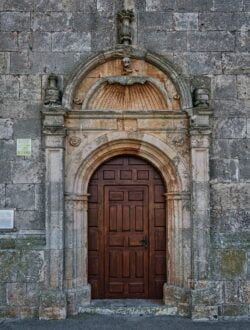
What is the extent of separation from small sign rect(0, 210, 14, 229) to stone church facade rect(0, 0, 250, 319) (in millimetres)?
16

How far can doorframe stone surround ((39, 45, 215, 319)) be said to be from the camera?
505 centimetres

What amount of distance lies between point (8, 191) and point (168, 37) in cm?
329

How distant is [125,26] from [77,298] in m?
4.01

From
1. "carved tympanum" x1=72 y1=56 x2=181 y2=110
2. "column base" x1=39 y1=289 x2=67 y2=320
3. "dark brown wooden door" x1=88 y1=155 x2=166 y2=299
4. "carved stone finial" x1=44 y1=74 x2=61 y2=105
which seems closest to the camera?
"column base" x1=39 y1=289 x2=67 y2=320

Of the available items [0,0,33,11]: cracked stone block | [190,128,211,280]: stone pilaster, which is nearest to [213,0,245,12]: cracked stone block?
[190,128,211,280]: stone pilaster

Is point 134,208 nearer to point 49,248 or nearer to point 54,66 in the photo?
point 49,248

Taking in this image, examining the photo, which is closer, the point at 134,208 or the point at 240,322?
the point at 240,322

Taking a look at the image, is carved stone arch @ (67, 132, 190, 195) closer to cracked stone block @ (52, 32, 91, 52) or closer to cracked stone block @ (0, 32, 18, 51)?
cracked stone block @ (52, 32, 91, 52)

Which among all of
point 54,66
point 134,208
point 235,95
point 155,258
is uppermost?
point 54,66

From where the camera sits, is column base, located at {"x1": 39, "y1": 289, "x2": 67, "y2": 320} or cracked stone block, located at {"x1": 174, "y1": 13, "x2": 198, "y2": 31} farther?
cracked stone block, located at {"x1": 174, "y1": 13, "x2": 198, "y2": 31}

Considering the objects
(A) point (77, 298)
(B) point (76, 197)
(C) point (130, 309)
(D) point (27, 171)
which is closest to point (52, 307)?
(A) point (77, 298)

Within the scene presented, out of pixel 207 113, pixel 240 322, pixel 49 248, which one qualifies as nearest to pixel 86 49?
pixel 207 113

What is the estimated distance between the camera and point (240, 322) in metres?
4.91

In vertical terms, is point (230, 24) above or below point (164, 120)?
above
